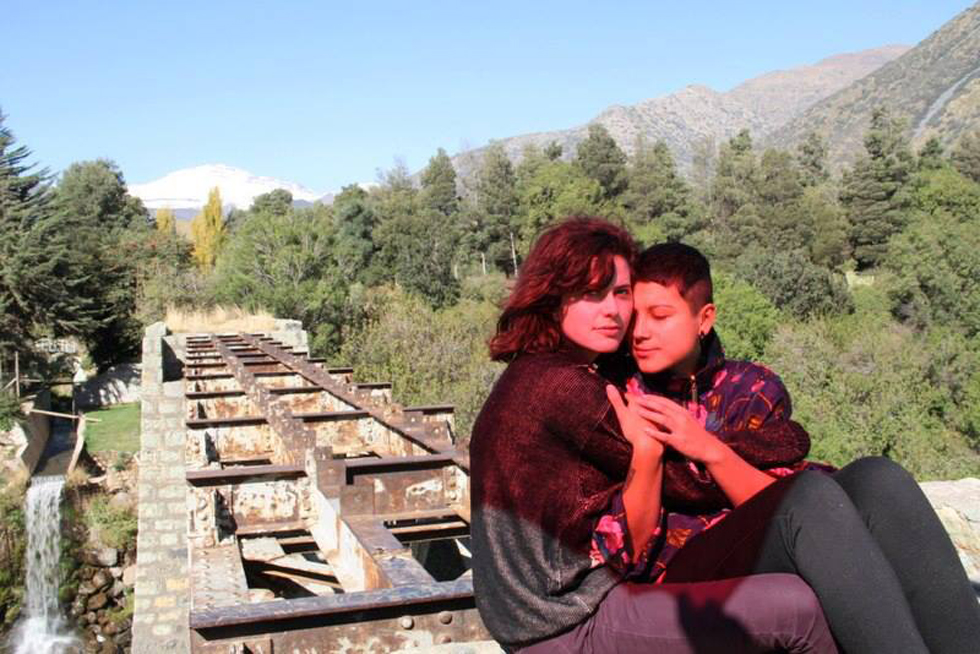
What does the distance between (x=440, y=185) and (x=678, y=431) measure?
68939mm

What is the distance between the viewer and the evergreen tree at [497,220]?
58.4m

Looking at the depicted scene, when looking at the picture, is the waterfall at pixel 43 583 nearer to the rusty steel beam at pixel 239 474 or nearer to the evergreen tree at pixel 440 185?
the rusty steel beam at pixel 239 474

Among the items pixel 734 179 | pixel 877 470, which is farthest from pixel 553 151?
pixel 877 470

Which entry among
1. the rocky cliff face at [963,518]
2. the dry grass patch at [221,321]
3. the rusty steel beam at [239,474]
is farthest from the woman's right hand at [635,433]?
the dry grass patch at [221,321]

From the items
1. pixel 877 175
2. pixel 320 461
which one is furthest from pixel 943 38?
pixel 320 461

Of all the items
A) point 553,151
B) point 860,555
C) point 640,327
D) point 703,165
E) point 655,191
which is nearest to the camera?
point 860,555

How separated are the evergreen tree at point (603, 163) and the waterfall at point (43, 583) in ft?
146

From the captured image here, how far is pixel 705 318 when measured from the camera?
291cm

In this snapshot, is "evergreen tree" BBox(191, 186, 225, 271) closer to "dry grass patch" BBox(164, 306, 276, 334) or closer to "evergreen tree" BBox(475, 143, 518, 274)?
"evergreen tree" BBox(475, 143, 518, 274)

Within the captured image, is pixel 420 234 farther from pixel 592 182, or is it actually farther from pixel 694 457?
pixel 694 457

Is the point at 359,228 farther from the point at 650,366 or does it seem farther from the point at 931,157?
the point at 650,366

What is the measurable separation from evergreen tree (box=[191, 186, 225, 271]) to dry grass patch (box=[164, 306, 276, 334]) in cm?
4446

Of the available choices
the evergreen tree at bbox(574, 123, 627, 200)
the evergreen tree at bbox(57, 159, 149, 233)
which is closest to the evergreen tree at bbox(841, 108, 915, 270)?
the evergreen tree at bbox(574, 123, 627, 200)

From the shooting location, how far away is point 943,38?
147000 millimetres
